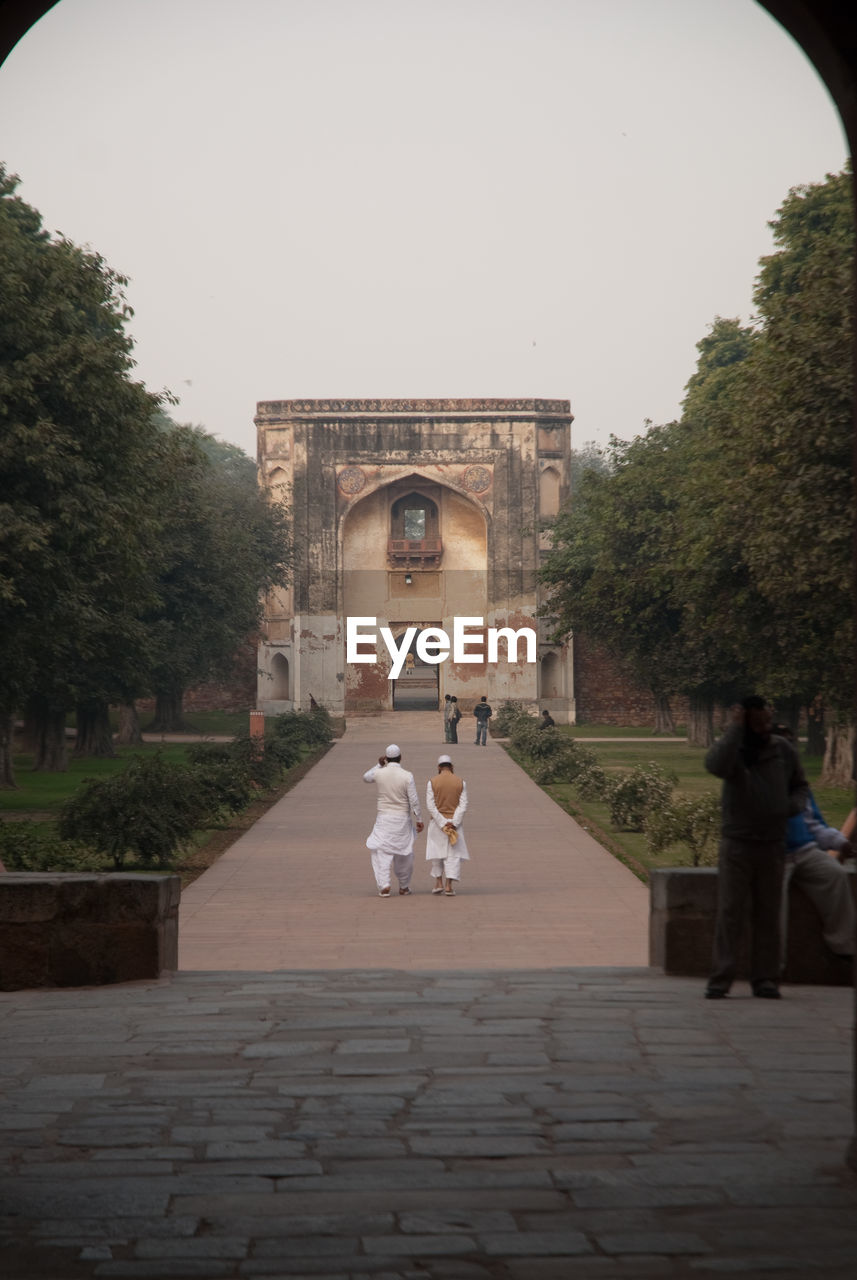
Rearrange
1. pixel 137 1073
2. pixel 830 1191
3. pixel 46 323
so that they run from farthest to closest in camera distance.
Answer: pixel 46 323 < pixel 137 1073 < pixel 830 1191

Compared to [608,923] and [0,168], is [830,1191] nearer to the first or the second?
[608,923]

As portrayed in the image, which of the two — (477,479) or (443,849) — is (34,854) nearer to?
(443,849)

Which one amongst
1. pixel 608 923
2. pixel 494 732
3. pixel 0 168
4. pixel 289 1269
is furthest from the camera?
pixel 494 732

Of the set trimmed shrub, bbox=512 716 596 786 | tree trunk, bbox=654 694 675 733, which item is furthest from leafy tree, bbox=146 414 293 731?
tree trunk, bbox=654 694 675 733

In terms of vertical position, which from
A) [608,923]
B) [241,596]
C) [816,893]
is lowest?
[608,923]

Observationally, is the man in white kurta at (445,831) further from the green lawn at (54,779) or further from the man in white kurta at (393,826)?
the green lawn at (54,779)

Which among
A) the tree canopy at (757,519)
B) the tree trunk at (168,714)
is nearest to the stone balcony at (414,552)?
the tree trunk at (168,714)

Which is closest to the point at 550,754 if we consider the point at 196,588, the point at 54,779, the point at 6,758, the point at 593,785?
the point at 593,785

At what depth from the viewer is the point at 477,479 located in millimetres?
42250

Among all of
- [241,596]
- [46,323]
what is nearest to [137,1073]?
[46,323]

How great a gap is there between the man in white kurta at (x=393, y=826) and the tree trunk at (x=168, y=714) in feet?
83.1

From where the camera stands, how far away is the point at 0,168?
21.3 metres

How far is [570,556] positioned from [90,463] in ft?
46.6

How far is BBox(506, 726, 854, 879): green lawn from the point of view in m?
14.6
